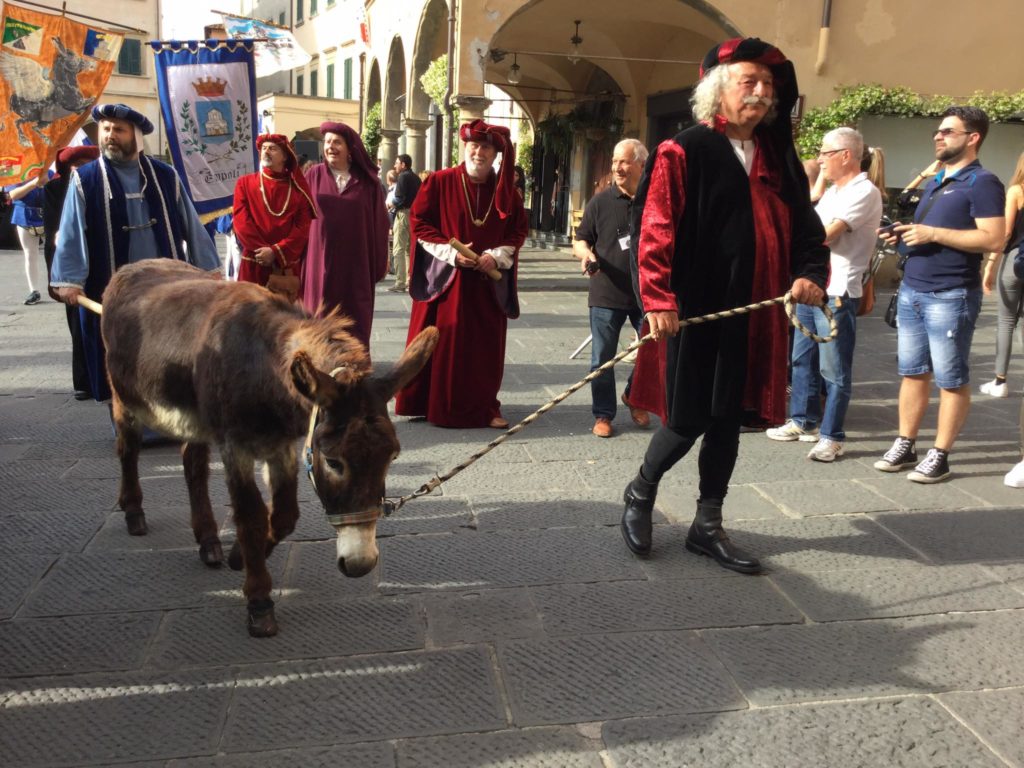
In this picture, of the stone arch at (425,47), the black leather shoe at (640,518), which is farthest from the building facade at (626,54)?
the black leather shoe at (640,518)

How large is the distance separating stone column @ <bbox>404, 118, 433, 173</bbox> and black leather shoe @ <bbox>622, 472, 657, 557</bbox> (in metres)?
16.1

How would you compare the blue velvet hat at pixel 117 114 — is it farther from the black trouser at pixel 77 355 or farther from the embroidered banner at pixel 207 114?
the embroidered banner at pixel 207 114

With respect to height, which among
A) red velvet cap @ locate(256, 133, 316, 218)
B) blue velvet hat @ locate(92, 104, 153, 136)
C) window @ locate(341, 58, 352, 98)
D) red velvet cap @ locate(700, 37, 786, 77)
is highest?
window @ locate(341, 58, 352, 98)

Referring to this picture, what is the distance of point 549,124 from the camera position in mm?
21656

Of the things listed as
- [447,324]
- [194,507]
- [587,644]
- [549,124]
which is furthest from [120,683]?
[549,124]

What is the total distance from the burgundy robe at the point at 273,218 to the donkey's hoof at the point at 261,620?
3626 millimetres

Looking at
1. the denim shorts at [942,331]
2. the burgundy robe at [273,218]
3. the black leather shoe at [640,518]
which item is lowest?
the black leather shoe at [640,518]

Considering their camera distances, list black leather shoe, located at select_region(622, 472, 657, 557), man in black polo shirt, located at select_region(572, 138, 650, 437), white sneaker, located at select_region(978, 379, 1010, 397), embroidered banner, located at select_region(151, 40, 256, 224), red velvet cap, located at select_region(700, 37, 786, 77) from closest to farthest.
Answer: red velvet cap, located at select_region(700, 37, 786, 77), black leather shoe, located at select_region(622, 472, 657, 557), man in black polo shirt, located at select_region(572, 138, 650, 437), embroidered banner, located at select_region(151, 40, 256, 224), white sneaker, located at select_region(978, 379, 1010, 397)

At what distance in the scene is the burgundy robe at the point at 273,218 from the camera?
638cm

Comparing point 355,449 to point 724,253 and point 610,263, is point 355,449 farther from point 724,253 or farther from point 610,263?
point 610,263

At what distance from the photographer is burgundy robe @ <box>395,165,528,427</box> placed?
634 cm

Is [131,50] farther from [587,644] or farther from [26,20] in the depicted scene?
[587,644]

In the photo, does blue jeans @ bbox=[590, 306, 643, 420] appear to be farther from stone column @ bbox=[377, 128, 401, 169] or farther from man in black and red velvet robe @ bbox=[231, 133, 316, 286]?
stone column @ bbox=[377, 128, 401, 169]

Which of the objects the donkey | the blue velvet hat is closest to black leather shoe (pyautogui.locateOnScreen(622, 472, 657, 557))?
the donkey
